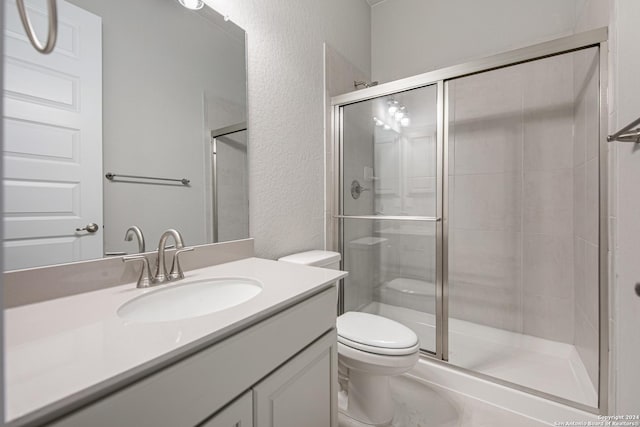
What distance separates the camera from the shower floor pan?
Answer: 147 centimetres

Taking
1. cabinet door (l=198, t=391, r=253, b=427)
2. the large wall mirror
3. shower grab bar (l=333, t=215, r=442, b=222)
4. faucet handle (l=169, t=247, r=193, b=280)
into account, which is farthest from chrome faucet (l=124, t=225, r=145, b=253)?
shower grab bar (l=333, t=215, r=442, b=222)

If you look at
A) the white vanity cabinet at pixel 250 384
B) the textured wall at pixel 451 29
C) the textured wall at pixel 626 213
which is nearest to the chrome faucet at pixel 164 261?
the white vanity cabinet at pixel 250 384

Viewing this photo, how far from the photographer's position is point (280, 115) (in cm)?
155

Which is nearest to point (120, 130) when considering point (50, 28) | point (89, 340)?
point (50, 28)

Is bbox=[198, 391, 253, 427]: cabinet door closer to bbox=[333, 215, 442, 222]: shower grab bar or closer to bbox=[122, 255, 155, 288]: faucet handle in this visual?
bbox=[122, 255, 155, 288]: faucet handle

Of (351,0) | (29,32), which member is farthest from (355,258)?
(351,0)

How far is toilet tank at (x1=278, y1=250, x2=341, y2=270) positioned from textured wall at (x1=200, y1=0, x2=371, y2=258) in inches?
3.3

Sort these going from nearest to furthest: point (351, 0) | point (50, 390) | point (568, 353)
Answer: point (50, 390) → point (568, 353) → point (351, 0)

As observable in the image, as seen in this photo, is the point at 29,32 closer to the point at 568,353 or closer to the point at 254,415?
the point at 254,415

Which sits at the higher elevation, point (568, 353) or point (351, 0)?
point (351, 0)

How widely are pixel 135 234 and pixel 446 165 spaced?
153 cm

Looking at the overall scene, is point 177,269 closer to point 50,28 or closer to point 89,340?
point 89,340

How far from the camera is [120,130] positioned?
913 millimetres

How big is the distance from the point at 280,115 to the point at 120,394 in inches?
54.7
